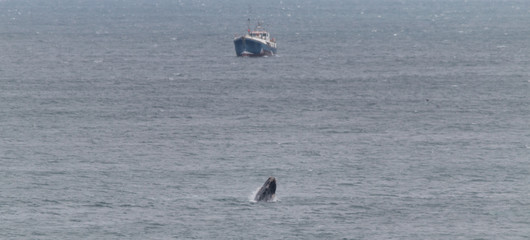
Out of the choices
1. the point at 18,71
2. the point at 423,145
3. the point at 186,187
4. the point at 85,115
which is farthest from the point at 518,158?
the point at 18,71

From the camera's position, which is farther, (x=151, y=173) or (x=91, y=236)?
(x=151, y=173)

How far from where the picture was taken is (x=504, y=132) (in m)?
112

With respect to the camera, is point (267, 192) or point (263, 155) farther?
point (263, 155)

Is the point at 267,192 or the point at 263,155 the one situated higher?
the point at 267,192

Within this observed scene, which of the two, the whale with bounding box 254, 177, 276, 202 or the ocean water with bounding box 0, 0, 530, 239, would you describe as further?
the whale with bounding box 254, 177, 276, 202

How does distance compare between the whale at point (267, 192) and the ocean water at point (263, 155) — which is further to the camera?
the whale at point (267, 192)

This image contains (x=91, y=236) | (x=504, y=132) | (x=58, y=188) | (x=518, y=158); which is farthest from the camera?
(x=504, y=132)

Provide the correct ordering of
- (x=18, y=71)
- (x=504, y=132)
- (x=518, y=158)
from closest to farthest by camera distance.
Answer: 1. (x=518, y=158)
2. (x=504, y=132)
3. (x=18, y=71)

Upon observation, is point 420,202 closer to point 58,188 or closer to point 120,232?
point 120,232

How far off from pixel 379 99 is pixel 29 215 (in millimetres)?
71370

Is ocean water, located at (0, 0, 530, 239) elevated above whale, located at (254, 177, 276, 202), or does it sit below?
below

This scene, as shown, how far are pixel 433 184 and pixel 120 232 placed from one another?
28554 mm

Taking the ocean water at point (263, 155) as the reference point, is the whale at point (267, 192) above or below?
above

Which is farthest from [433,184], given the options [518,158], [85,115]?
[85,115]
